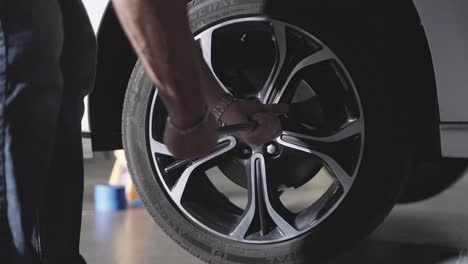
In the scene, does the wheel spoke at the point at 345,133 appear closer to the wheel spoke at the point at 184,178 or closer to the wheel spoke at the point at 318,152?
the wheel spoke at the point at 318,152

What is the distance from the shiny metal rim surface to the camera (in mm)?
1889

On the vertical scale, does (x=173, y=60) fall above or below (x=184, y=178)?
above

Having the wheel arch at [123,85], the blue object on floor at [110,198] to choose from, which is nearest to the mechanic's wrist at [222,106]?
the wheel arch at [123,85]

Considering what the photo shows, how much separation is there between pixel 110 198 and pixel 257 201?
1.15 m

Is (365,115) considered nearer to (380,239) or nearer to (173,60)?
(380,239)

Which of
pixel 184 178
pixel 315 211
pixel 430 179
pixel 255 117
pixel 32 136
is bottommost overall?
pixel 430 179

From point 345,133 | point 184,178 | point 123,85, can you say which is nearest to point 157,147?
point 184,178

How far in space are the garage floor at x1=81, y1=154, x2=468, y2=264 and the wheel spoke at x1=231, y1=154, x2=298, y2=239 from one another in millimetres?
250

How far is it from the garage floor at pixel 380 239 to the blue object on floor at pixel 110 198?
56 mm

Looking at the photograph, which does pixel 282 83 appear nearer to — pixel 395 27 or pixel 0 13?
pixel 395 27

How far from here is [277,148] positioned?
1.96m

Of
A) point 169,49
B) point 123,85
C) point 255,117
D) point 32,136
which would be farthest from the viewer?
point 123,85

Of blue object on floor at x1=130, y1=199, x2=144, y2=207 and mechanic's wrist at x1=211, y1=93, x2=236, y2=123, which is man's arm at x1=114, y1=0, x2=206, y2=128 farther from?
blue object on floor at x1=130, y1=199, x2=144, y2=207

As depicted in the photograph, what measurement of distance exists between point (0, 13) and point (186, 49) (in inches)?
13.1
